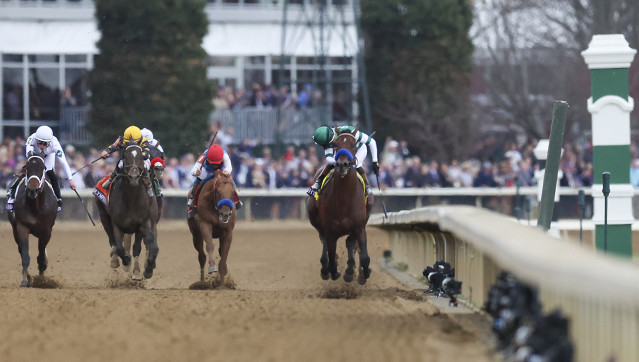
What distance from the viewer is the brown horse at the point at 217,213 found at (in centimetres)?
1312

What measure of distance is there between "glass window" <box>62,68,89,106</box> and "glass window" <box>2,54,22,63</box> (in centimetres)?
120

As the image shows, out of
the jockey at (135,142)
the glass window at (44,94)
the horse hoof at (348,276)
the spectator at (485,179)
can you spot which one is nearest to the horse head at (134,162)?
the jockey at (135,142)

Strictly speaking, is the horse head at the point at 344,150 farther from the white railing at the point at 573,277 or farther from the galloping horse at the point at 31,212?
the galloping horse at the point at 31,212

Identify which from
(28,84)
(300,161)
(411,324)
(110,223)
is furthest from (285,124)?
(411,324)

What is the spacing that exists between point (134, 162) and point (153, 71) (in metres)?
13.9

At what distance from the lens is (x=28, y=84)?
30.8m

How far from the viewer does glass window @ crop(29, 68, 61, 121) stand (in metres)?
30.3

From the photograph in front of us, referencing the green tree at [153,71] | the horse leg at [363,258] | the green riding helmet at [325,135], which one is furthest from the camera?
the green tree at [153,71]

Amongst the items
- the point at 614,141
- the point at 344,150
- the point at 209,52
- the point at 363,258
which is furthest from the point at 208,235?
the point at 209,52

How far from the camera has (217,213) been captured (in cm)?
1329

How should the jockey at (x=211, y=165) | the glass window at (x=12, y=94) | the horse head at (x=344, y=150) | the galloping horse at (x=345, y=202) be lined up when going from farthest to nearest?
1. the glass window at (x=12, y=94)
2. the jockey at (x=211, y=165)
3. the galloping horse at (x=345, y=202)
4. the horse head at (x=344, y=150)

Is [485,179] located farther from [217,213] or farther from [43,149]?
[43,149]

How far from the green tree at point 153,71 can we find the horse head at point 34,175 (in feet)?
43.6

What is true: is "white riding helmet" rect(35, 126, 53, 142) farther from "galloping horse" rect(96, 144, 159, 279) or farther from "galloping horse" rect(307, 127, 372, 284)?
"galloping horse" rect(307, 127, 372, 284)
